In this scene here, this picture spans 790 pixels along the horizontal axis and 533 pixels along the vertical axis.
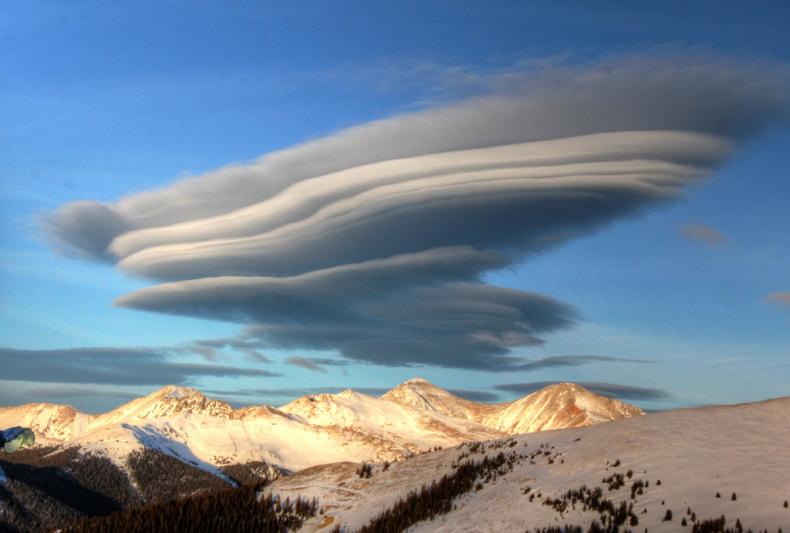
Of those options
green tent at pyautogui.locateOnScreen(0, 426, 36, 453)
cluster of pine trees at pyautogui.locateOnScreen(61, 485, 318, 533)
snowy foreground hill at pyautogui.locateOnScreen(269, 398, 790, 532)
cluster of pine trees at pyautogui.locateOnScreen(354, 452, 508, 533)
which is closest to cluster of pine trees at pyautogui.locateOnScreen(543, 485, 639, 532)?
snowy foreground hill at pyautogui.locateOnScreen(269, 398, 790, 532)

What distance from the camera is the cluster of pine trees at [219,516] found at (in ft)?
182

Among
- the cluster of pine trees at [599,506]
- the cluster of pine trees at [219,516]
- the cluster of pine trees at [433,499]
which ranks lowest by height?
the cluster of pine trees at [219,516]

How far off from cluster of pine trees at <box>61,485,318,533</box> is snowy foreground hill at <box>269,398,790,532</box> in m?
1.79

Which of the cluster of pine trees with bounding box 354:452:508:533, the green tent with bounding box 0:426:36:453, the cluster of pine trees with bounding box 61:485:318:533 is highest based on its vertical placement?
the green tent with bounding box 0:426:36:453

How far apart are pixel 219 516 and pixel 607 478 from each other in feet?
101

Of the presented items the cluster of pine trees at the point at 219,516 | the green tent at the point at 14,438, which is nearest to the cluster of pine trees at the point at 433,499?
the cluster of pine trees at the point at 219,516

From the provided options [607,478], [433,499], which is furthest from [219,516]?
[607,478]

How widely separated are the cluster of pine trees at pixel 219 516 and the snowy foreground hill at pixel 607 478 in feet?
5.88

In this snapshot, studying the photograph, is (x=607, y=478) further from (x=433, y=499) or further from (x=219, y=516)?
(x=219, y=516)

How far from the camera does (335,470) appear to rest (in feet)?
214

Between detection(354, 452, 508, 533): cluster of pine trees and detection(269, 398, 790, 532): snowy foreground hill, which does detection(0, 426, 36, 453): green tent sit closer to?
detection(269, 398, 790, 532): snowy foreground hill

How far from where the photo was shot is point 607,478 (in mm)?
44531

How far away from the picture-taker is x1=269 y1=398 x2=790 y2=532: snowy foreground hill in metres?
37.1

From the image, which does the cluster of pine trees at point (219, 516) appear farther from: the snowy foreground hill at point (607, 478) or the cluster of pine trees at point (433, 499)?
the cluster of pine trees at point (433, 499)
